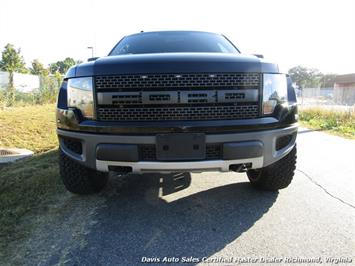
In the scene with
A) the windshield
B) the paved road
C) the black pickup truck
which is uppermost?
the windshield

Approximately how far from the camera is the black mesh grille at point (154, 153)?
2277 millimetres

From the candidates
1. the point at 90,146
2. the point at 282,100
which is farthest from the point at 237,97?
the point at 90,146

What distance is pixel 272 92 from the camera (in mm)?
2414

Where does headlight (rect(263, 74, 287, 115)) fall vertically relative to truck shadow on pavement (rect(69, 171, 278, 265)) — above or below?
above

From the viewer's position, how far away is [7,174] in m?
4.07

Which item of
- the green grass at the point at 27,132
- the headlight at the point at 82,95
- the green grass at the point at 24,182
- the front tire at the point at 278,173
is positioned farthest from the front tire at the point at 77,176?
the green grass at the point at 27,132

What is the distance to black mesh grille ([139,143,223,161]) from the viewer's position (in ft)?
7.47

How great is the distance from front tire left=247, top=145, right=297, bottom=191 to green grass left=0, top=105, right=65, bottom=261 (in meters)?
2.11

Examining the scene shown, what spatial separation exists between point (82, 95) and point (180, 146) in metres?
0.89

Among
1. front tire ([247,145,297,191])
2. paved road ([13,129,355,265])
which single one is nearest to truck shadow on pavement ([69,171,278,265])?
paved road ([13,129,355,265])

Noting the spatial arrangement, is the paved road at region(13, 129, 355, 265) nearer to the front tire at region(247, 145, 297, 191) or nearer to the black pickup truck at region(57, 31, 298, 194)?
the front tire at region(247, 145, 297, 191)

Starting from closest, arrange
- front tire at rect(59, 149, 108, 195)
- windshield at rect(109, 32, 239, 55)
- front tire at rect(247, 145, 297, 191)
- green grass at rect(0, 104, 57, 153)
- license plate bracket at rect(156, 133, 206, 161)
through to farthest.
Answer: license plate bracket at rect(156, 133, 206, 161) → front tire at rect(59, 149, 108, 195) → front tire at rect(247, 145, 297, 191) → windshield at rect(109, 32, 239, 55) → green grass at rect(0, 104, 57, 153)

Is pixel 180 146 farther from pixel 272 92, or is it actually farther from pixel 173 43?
pixel 173 43

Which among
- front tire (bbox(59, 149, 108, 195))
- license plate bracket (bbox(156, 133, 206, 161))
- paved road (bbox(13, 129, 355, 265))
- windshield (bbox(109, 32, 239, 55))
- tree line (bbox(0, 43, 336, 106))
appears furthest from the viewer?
tree line (bbox(0, 43, 336, 106))
